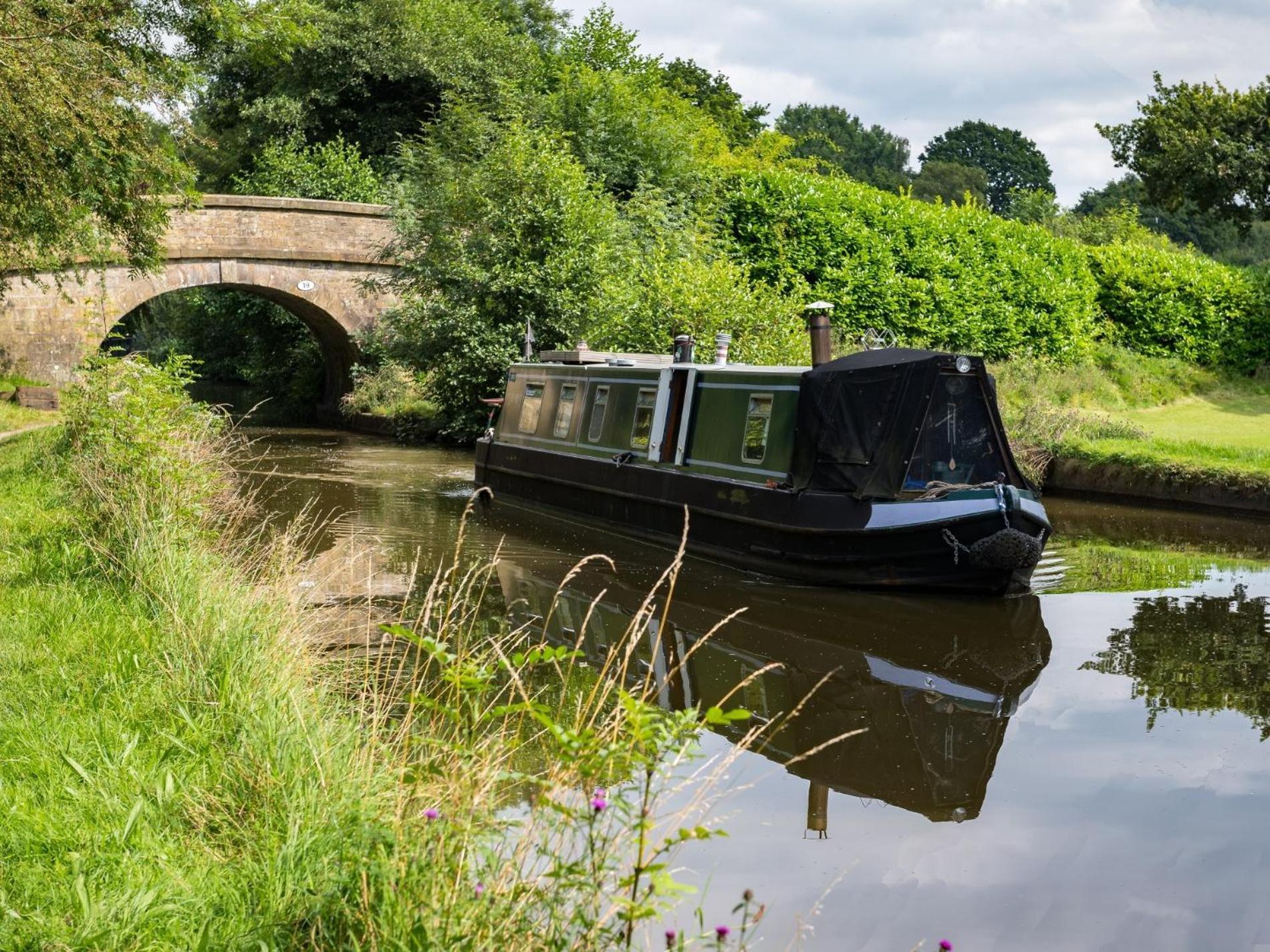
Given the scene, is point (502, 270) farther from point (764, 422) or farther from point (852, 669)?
point (852, 669)

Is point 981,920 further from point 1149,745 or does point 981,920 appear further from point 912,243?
point 912,243

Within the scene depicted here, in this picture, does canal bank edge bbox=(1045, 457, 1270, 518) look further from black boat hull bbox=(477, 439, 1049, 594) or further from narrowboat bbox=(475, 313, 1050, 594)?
black boat hull bbox=(477, 439, 1049, 594)

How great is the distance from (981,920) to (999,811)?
103cm

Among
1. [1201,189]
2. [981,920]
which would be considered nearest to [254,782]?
[981,920]

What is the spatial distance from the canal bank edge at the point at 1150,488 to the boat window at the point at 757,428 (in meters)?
5.71

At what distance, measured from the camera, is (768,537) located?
963 centimetres

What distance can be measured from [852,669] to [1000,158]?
2433 inches

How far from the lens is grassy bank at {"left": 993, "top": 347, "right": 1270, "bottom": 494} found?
13.6m

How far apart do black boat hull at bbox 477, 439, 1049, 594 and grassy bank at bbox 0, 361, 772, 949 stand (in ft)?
10.6

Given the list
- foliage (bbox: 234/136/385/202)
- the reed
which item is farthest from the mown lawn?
the reed

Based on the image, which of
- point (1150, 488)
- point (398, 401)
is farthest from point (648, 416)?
point (398, 401)

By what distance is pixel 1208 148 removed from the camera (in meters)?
24.9

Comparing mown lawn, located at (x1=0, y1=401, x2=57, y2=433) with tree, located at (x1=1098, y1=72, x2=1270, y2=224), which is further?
tree, located at (x1=1098, y1=72, x2=1270, y2=224)

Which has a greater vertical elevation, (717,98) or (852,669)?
(717,98)
